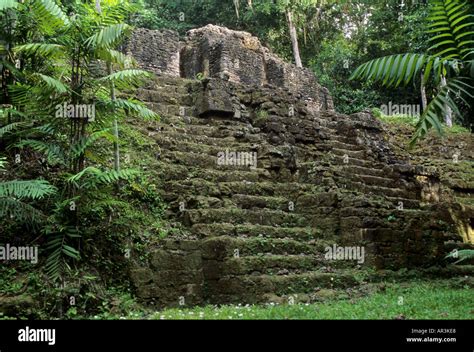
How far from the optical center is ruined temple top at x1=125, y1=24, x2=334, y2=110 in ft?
57.3

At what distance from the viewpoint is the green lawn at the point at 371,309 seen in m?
5.93

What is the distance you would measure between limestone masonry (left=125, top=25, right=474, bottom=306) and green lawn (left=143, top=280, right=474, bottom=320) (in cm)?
67

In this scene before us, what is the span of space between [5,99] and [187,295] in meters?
3.91

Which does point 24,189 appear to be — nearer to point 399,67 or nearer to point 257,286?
point 257,286

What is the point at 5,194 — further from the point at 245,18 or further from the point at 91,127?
the point at 245,18

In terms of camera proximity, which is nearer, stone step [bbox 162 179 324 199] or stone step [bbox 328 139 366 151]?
stone step [bbox 162 179 324 199]

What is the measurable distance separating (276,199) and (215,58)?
32.9 ft

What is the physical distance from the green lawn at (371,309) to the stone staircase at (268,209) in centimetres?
63

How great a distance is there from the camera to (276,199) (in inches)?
387

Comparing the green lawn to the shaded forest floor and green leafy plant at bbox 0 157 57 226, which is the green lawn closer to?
the shaded forest floor

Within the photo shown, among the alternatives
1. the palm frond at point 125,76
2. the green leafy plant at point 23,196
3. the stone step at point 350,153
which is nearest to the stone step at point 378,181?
the stone step at point 350,153

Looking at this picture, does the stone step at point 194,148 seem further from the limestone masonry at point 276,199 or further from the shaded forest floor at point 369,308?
the shaded forest floor at point 369,308

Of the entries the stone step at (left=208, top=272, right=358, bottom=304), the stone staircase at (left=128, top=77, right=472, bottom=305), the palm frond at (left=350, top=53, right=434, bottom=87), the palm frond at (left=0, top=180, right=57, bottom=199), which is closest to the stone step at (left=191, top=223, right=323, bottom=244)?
the stone staircase at (left=128, top=77, right=472, bottom=305)
